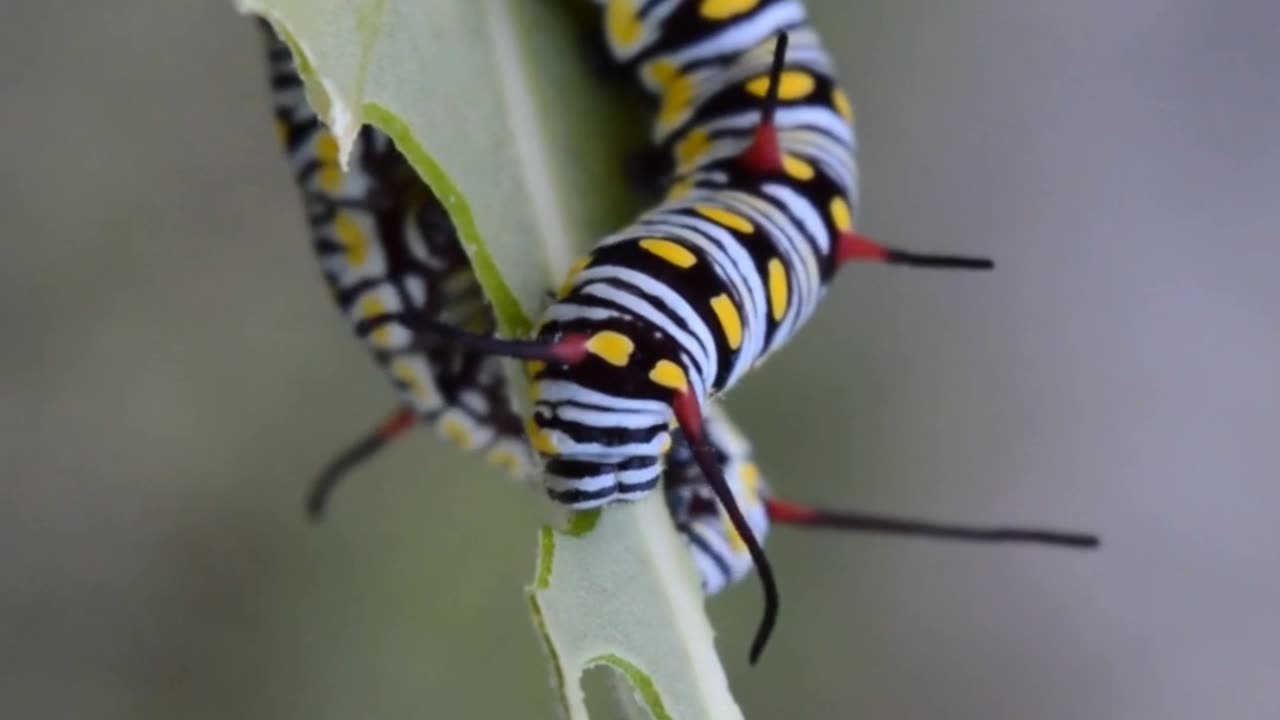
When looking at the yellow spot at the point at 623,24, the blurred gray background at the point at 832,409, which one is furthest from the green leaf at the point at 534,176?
the blurred gray background at the point at 832,409

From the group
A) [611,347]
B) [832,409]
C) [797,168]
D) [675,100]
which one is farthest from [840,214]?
[832,409]

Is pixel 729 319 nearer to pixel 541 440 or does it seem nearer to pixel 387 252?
pixel 541 440

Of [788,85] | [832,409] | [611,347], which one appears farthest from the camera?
[832,409]

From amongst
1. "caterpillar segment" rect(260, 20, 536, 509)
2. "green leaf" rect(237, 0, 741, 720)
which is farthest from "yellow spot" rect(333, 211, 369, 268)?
"green leaf" rect(237, 0, 741, 720)

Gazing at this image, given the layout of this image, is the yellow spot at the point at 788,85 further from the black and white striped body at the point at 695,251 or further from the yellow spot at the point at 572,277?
the yellow spot at the point at 572,277

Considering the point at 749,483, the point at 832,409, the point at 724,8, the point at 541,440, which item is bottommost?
the point at 832,409

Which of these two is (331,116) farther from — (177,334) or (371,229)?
(177,334)
